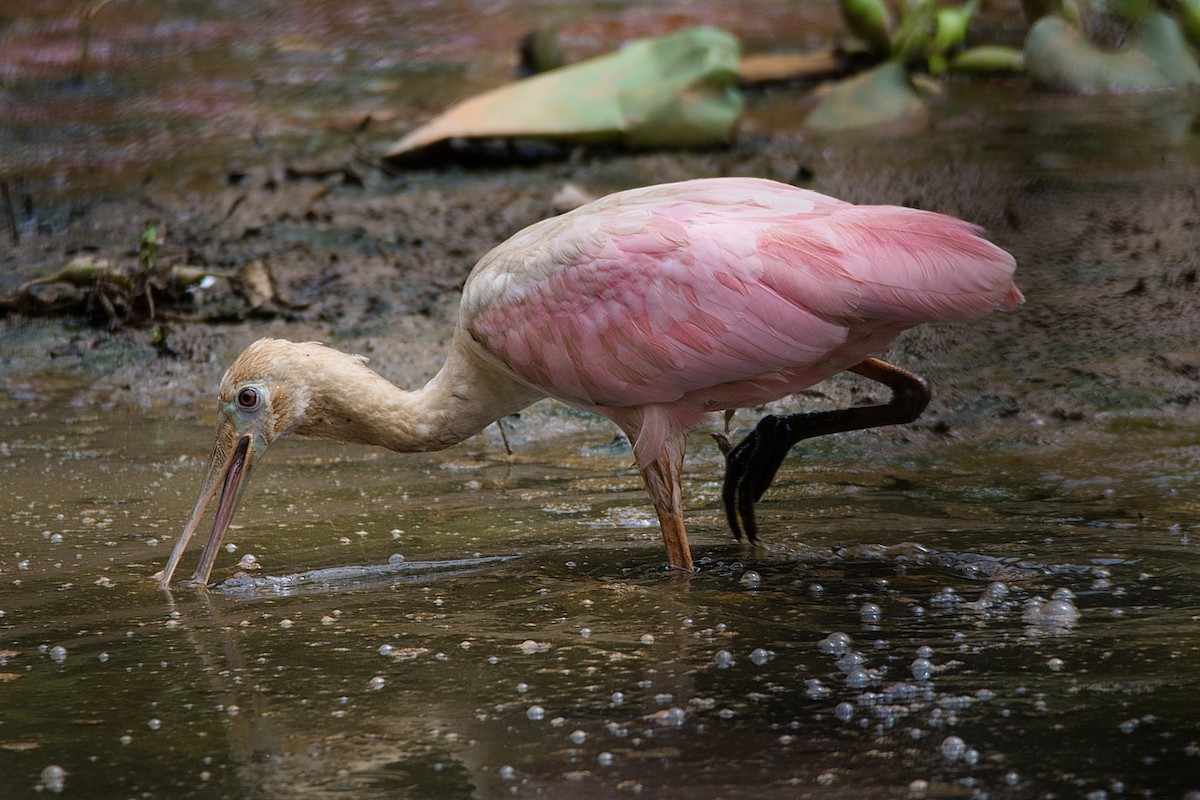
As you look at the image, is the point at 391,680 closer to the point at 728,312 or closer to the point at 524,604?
the point at 524,604

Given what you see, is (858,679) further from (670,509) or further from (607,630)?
(670,509)

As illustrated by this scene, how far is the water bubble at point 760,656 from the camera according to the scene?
3.82m

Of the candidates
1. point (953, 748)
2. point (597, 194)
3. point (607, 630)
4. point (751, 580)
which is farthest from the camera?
point (597, 194)

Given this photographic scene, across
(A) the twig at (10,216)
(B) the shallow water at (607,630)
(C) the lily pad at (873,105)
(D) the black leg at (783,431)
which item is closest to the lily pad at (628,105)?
(C) the lily pad at (873,105)

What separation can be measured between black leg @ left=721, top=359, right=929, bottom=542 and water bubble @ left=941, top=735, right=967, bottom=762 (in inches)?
72.5

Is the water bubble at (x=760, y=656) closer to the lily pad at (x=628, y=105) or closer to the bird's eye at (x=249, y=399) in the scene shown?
the bird's eye at (x=249, y=399)

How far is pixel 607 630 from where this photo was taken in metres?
4.14

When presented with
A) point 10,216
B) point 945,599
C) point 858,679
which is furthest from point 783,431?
point 10,216

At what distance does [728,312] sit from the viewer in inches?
184

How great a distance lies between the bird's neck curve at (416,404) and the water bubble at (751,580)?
1.01 m

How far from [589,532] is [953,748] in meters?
2.20

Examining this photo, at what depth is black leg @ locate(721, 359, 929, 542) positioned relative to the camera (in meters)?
5.11

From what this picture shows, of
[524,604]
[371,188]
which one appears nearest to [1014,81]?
[371,188]

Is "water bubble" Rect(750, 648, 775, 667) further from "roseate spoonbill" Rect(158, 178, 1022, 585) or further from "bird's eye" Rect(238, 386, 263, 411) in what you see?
"bird's eye" Rect(238, 386, 263, 411)
